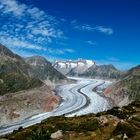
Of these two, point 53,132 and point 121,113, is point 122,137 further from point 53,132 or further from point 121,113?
point 121,113

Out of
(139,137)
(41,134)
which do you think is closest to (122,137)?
(139,137)

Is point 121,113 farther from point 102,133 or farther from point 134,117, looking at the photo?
point 102,133

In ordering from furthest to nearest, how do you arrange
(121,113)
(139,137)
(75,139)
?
(121,113)
(75,139)
(139,137)

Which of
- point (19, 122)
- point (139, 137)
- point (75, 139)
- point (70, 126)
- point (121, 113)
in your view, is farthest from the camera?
point (19, 122)

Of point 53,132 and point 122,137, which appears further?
Result: point 53,132

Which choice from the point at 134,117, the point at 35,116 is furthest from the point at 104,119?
the point at 35,116

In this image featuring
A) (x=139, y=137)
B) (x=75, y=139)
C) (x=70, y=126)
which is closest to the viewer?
(x=139, y=137)

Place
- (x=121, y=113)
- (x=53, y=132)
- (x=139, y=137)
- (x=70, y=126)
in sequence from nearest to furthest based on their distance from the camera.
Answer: (x=139, y=137)
(x=53, y=132)
(x=70, y=126)
(x=121, y=113)

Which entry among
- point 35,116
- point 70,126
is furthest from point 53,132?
point 35,116

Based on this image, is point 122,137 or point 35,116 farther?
point 35,116
